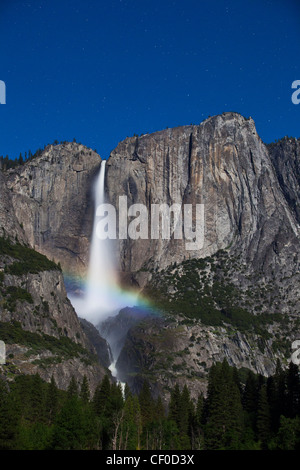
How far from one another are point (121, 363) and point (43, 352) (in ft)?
141

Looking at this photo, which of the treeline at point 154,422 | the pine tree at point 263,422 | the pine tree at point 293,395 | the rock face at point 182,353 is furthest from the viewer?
the rock face at point 182,353

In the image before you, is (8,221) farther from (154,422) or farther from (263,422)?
(263,422)

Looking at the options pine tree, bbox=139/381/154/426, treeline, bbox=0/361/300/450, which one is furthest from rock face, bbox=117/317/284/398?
treeline, bbox=0/361/300/450

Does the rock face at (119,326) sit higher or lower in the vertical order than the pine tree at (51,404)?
higher

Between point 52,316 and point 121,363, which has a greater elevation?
point 52,316

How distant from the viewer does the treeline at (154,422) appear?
236ft

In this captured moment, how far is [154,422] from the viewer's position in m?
91.6

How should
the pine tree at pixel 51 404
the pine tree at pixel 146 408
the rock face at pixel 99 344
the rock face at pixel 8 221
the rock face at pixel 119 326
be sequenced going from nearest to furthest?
the pine tree at pixel 51 404, the pine tree at pixel 146 408, the rock face at pixel 99 344, the rock face at pixel 8 221, the rock face at pixel 119 326

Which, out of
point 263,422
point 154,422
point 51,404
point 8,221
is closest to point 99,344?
point 8,221

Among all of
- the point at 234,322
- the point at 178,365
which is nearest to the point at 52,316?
the point at 178,365

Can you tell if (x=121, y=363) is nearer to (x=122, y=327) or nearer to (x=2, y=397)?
(x=122, y=327)

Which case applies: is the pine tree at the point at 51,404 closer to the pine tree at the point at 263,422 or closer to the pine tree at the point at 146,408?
the pine tree at the point at 146,408

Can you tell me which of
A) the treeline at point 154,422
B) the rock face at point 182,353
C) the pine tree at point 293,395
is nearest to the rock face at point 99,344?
the rock face at point 182,353
